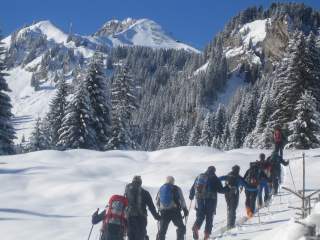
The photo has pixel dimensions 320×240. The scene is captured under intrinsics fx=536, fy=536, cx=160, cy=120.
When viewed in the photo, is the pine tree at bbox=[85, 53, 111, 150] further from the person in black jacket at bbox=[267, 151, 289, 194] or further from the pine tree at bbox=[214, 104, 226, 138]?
the pine tree at bbox=[214, 104, 226, 138]

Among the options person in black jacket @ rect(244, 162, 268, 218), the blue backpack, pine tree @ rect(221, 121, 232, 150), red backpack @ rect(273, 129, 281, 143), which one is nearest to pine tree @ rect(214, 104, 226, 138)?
pine tree @ rect(221, 121, 232, 150)

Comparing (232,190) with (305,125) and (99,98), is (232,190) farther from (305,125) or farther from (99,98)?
(99,98)

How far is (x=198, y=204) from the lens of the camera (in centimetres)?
1365

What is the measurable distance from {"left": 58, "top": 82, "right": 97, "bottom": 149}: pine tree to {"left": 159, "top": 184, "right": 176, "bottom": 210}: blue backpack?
98.5ft

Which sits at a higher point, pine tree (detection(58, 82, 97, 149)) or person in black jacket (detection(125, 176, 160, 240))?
pine tree (detection(58, 82, 97, 149))

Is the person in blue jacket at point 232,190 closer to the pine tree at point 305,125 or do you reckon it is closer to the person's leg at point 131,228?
the person's leg at point 131,228

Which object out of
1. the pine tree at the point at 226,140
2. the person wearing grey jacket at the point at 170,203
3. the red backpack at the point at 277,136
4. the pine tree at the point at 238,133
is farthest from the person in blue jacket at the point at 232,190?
the pine tree at the point at 226,140

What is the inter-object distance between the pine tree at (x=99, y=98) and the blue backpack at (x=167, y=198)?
31.2m

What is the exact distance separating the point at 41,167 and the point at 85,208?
7974 millimetres

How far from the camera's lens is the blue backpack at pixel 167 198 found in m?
12.1

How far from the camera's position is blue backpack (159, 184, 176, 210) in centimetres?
1212

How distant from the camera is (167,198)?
12.1m

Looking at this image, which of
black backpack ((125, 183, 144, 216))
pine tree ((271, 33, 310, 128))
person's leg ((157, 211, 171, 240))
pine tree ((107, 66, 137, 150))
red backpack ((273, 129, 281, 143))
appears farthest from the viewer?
pine tree ((107, 66, 137, 150))

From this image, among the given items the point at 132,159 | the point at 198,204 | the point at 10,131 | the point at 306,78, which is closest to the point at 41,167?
the point at 132,159
